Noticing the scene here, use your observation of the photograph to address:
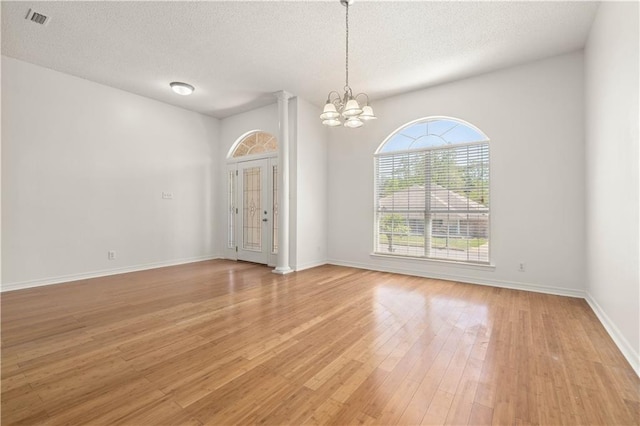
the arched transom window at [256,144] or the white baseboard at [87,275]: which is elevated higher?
the arched transom window at [256,144]

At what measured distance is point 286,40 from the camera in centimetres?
360

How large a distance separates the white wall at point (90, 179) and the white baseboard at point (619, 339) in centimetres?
655

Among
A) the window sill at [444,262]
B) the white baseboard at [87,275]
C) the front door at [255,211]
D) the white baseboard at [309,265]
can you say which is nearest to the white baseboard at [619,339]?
the window sill at [444,262]

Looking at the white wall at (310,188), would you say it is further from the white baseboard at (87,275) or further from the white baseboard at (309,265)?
the white baseboard at (87,275)

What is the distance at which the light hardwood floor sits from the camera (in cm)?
161

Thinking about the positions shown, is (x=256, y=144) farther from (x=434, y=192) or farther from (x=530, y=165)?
(x=530, y=165)

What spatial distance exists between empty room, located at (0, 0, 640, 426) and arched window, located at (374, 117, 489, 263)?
0.04 m

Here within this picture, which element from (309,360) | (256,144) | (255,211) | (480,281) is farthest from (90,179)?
(480,281)

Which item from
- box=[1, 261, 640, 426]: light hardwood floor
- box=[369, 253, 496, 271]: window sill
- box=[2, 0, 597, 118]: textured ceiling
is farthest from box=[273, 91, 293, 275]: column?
box=[369, 253, 496, 271]: window sill

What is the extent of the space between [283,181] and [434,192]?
8.78 feet

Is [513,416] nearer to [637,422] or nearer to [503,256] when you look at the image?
[637,422]

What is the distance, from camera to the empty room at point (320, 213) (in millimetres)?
1892

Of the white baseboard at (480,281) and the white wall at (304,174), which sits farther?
the white wall at (304,174)

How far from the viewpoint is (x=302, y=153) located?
18.1 feet
